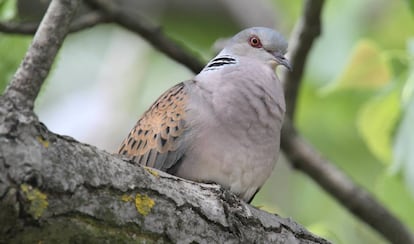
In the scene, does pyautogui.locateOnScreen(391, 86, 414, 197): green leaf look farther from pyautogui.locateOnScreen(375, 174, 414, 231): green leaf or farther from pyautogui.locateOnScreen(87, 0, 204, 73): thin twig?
pyautogui.locateOnScreen(87, 0, 204, 73): thin twig

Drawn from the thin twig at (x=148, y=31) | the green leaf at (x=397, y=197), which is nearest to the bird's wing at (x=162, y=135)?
the thin twig at (x=148, y=31)

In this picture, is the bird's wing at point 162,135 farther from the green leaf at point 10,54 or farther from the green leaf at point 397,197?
the green leaf at point 397,197

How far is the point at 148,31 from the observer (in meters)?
4.12

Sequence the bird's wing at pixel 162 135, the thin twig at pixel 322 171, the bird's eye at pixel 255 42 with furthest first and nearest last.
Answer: the thin twig at pixel 322 171 < the bird's eye at pixel 255 42 < the bird's wing at pixel 162 135

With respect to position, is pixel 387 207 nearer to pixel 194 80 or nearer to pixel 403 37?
pixel 194 80

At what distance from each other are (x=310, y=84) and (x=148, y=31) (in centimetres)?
190

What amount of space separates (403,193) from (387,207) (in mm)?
326

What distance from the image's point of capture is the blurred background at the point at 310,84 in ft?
13.5

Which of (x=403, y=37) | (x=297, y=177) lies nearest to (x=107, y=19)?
(x=403, y=37)

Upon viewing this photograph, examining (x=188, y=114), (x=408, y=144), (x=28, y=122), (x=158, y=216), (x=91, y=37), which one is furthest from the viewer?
(x=91, y=37)

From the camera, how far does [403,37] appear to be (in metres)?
6.25

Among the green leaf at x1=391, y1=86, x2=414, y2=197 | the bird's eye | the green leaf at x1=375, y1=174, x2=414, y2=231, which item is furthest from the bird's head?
the green leaf at x1=375, y1=174, x2=414, y2=231

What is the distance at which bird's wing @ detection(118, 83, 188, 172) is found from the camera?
3426mm

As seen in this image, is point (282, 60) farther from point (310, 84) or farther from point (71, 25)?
point (310, 84)
